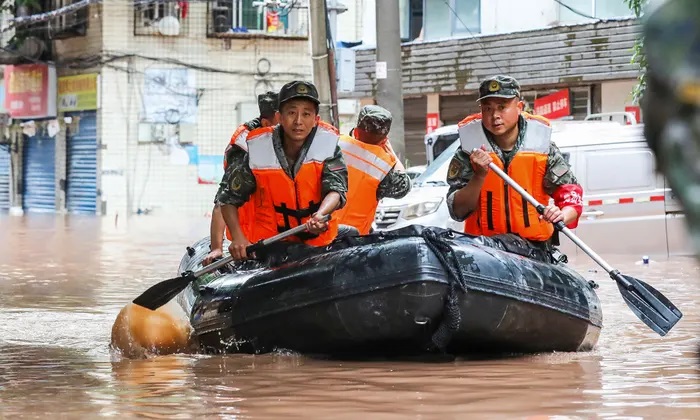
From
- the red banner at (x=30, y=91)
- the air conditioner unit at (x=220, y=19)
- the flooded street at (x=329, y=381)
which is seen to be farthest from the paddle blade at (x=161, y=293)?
the red banner at (x=30, y=91)

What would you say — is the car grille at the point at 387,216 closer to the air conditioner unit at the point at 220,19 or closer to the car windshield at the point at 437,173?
the car windshield at the point at 437,173

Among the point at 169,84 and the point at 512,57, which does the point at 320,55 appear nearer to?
the point at 512,57

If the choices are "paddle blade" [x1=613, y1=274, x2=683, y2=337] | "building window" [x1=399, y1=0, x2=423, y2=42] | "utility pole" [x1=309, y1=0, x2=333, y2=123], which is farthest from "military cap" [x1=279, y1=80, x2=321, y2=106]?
"building window" [x1=399, y1=0, x2=423, y2=42]

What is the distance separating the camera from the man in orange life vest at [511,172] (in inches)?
299

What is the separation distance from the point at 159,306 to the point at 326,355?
3.76 ft

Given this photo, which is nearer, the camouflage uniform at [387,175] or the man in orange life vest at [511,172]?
the man in orange life vest at [511,172]

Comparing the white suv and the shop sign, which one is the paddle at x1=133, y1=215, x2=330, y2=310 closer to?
the white suv

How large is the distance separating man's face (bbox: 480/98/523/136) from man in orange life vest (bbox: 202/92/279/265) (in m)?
1.29

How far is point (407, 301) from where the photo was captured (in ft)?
22.8

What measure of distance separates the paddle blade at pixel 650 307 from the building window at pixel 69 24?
951 inches

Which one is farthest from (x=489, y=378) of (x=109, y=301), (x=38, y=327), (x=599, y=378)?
(x=109, y=301)

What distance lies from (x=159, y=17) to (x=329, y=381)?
24.3 meters

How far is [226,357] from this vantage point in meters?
7.70

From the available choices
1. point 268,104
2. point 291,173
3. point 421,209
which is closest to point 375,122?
point 268,104
